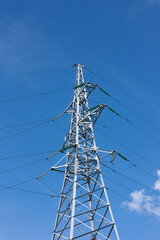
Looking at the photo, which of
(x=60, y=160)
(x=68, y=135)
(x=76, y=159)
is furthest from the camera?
(x=68, y=135)

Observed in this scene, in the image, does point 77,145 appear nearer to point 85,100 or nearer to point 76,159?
point 76,159

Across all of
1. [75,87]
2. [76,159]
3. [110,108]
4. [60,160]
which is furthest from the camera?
[75,87]

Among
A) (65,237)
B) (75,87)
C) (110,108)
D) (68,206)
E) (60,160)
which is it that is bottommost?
(65,237)

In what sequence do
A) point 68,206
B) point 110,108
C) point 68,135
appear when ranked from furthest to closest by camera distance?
point 110,108 → point 68,135 → point 68,206

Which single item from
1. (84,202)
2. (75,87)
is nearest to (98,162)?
(84,202)

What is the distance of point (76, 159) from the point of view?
13766 mm

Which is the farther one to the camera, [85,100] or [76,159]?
[85,100]

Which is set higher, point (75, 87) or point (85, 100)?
point (75, 87)

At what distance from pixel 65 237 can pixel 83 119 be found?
26.1 ft

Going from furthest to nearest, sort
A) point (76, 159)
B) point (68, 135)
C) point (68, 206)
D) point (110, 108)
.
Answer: point (110, 108) → point (68, 135) → point (76, 159) → point (68, 206)

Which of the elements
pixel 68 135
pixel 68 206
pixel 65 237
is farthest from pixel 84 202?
pixel 68 135

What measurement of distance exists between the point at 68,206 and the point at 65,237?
1.63m

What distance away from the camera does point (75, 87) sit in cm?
1931

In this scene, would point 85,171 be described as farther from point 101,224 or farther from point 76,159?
point 101,224
